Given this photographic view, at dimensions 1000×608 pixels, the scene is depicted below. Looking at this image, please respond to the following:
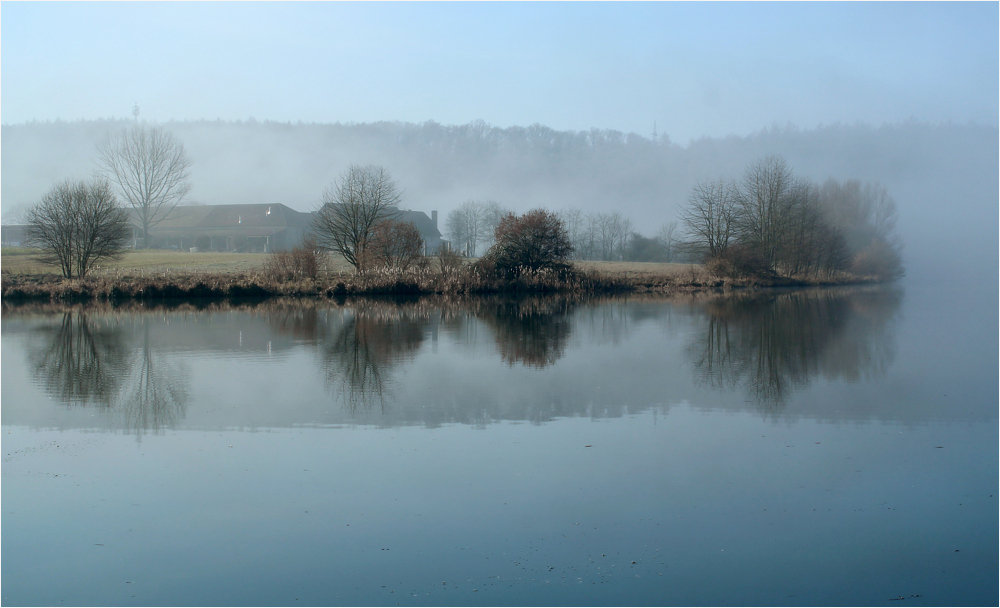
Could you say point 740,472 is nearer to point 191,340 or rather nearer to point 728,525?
point 728,525

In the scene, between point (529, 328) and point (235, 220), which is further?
point (235, 220)

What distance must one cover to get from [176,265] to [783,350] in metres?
37.8

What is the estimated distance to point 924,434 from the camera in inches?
253

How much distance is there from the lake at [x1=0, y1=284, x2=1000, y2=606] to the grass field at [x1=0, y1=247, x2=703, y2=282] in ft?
78.3

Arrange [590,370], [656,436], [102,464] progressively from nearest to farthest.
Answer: [102,464], [656,436], [590,370]

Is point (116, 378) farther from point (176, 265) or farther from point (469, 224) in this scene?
point (469, 224)

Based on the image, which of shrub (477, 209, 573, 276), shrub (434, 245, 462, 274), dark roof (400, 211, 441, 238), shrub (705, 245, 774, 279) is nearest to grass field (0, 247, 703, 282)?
shrub (705, 245, 774, 279)

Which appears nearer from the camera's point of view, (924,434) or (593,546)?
(593,546)

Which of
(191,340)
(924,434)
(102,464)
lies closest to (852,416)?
(924,434)

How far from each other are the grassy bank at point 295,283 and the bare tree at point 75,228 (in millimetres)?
820

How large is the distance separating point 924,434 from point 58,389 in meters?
9.71

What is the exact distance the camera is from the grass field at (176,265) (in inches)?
1278

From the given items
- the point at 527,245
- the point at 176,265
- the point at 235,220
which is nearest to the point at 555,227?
the point at 527,245

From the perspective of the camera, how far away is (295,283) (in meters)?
29.2
